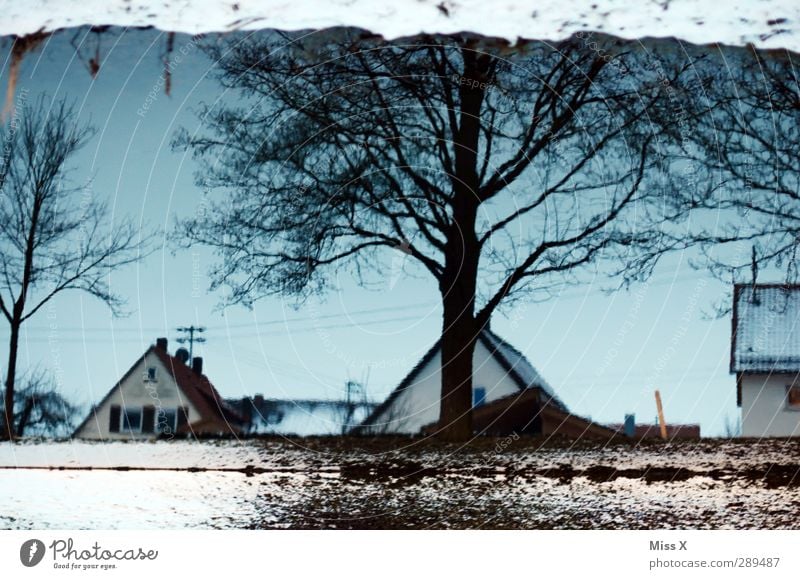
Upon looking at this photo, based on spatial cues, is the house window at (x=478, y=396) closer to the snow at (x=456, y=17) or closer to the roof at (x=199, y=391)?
the roof at (x=199, y=391)

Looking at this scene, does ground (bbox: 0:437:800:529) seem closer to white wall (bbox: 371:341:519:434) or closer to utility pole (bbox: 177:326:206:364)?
white wall (bbox: 371:341:519:434)

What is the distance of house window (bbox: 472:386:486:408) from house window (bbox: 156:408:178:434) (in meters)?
0.70

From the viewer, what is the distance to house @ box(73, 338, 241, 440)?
249cm

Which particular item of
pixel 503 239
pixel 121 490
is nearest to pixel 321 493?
pixel 121 490

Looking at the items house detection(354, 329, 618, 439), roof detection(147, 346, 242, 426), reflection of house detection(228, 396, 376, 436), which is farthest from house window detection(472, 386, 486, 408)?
roof detection(147, 346, 242, 426)

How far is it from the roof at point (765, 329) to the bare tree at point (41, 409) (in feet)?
5.20

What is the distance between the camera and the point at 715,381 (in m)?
2.57

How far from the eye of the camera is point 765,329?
2611mm

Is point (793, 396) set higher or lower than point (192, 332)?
lower

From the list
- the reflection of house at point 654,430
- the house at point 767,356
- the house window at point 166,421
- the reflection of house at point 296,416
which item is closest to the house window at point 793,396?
the house at point 767,356

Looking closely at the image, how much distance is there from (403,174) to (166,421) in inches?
31.5

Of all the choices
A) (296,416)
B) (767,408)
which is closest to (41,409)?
(296,416)

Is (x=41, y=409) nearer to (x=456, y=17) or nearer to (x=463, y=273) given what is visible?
(x=463, y=273)

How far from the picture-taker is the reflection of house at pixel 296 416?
2500 mm
